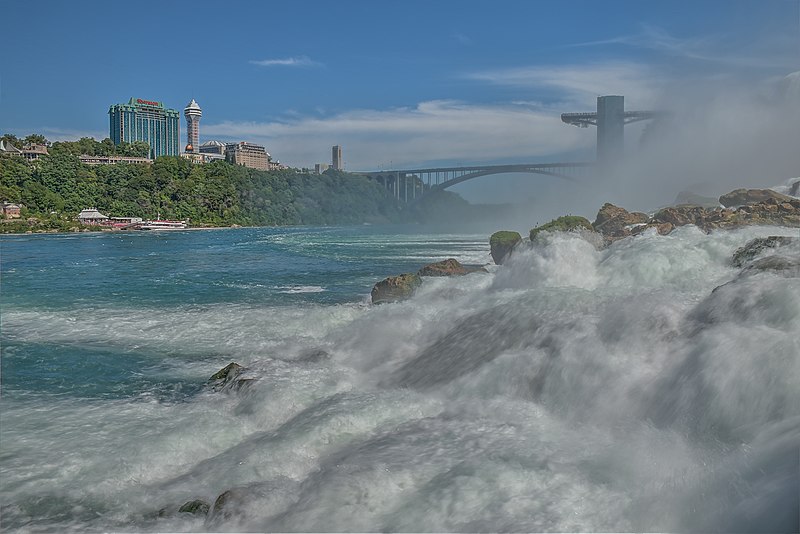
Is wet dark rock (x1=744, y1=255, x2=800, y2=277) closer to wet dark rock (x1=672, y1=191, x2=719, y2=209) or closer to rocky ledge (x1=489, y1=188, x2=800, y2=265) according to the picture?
rocky ledge (x1=489, y1=188, x2=800, y2=265)

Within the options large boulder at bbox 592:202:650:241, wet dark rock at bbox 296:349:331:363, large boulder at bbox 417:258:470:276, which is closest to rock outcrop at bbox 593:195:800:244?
large boulder at bbox 592:202:650:241

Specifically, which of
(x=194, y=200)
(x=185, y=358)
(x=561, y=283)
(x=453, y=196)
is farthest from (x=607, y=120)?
(x=185, y=358)

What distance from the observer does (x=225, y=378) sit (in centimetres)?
959

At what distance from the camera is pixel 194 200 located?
9744 centimetres

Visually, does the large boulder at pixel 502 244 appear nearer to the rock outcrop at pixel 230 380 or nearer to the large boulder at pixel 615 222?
the large boulder at pixel 615 222

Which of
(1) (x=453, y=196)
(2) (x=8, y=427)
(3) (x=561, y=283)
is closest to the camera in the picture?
(2) (x=8, y=427)

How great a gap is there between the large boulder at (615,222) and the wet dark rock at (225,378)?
14.0 meters

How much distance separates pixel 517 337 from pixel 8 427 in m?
6.93

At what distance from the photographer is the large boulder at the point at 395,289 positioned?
53.5 ft

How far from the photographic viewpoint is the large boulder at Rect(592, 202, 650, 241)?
20967 millimetres

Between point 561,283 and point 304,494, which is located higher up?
point 561,283

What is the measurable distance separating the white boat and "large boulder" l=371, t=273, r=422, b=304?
7115cm

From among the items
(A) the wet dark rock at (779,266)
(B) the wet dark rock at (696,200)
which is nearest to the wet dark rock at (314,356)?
(A) the wet dark rock at (779,266)

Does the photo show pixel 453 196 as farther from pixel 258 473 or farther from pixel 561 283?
pixel 258 473
